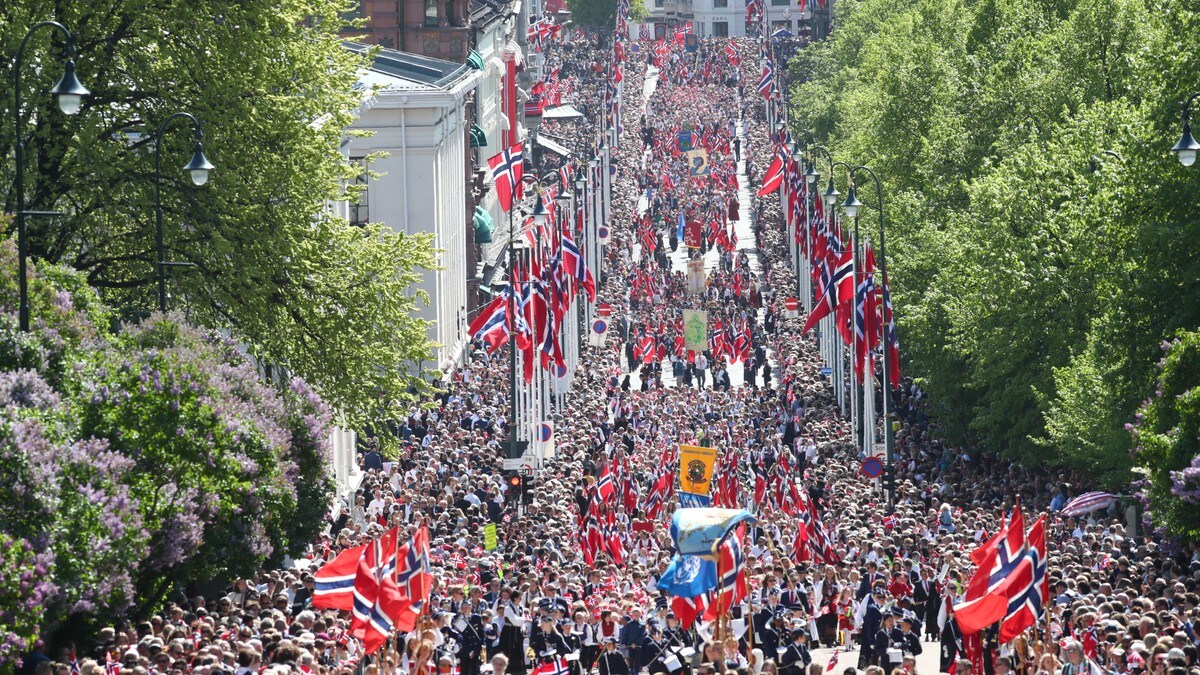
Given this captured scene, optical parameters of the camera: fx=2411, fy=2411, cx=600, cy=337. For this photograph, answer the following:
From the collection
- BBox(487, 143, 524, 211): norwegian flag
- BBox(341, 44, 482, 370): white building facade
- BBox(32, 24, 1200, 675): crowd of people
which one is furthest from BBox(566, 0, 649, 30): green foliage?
BBox(487, 143, 524, 211): norwegian flag

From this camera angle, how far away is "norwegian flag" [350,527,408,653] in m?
27.9

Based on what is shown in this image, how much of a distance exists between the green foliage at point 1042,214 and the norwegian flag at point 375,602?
15418mm

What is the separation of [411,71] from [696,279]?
19.3 m

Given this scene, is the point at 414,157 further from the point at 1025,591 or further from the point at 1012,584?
the point at 1025,591

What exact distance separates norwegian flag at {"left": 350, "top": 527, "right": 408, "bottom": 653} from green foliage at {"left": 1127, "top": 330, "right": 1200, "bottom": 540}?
11335 mm

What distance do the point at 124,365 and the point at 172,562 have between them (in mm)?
2735

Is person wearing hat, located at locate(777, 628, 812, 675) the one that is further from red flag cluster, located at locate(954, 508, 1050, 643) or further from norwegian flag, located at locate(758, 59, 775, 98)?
norwegian flag, located at locate(758, 59, 775, 98)

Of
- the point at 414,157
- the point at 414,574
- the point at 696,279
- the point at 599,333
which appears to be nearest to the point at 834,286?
the point at 414,157

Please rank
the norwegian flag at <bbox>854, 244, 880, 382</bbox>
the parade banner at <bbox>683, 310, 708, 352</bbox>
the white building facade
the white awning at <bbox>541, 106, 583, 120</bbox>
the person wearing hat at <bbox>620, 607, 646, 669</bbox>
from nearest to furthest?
the person wearing hat at <bbox>620, 607, 646, 669</bbox>
the norwegian flag at <bbox>854, 244, 880, 382</bbox>
the white building facade
the parade banner at <bbox>683, 310, 708, 352</bbox>
the white awning at <bbox>541, 106, 583, 120</bbox>

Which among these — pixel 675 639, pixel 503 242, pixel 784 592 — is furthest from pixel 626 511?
pixel 503 242

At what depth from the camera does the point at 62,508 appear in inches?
1037

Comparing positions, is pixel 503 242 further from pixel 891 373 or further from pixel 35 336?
pixel 35 336

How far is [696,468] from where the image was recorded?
1668 inches

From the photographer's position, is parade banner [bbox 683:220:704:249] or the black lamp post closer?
the black lamp post
